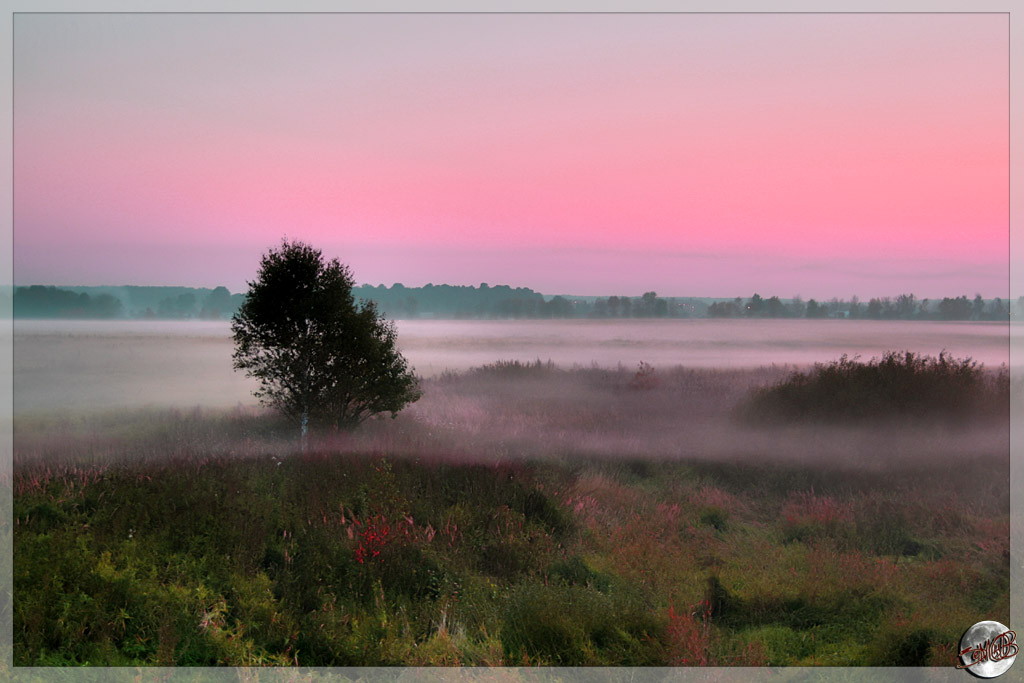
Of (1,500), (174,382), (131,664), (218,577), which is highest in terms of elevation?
(174,382)

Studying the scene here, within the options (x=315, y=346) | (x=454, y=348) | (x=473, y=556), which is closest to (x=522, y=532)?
(x=473, y=556)

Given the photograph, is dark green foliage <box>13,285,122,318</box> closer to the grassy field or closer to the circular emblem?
the grassy field

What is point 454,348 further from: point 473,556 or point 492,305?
point 473,556

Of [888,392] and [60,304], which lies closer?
[60,304]

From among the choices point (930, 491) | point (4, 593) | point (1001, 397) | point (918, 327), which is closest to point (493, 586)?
point (4, 593)

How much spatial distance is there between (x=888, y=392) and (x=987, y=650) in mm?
2782

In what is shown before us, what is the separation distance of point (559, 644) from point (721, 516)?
240 centimetres

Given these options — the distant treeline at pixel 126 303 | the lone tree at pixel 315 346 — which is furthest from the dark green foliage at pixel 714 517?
the distant treeline at pixel 126 303

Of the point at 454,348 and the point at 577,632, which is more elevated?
the point at 454,348

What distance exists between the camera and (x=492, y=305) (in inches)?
292

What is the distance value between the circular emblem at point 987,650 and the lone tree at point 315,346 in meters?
5.18

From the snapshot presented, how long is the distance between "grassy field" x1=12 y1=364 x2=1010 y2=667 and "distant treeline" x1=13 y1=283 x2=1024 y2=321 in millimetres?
680

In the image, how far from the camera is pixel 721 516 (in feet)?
23.1

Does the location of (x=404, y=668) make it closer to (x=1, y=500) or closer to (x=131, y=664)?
(x=131, y=664)
